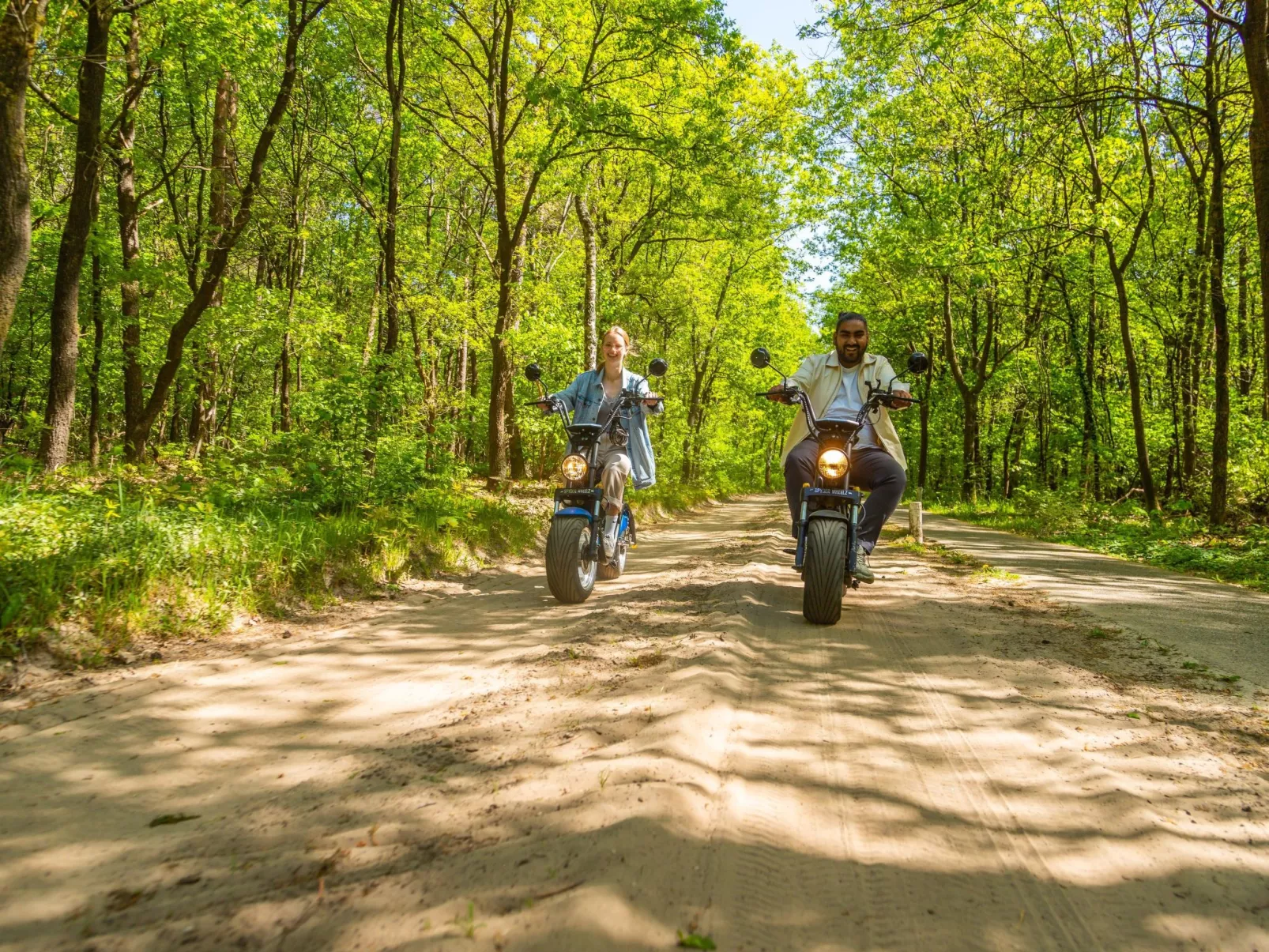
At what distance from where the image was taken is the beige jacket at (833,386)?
18.1 feet

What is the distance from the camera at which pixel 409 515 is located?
718 centimetres

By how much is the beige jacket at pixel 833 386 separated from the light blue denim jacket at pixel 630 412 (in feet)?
4.57

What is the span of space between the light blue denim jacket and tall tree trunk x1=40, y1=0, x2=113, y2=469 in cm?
694

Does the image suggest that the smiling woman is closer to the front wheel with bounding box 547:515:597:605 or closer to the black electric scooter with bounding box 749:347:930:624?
the front wheel with bounding box 547:515:597:605

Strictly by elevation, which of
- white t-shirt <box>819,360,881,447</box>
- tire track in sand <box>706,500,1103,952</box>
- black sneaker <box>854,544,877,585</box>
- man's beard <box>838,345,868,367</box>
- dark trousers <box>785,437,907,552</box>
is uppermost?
man's beard <box>838,345,868,367</box>

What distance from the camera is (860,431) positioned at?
5.47 meters

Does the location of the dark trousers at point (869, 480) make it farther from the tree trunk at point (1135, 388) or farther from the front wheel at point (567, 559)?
the tree trunk at point (1135, 388)

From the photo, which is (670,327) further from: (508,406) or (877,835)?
(877,835)

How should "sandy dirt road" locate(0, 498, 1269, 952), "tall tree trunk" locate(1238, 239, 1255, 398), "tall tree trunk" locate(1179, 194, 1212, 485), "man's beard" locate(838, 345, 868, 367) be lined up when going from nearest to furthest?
1. "sandy dirt road" locate(0, 498, 1269, 952)
2. "man's beard" locate(838, 345, 868, 367)
3. "tall tree trunk" locate(1179, 194, 1212, 485)
4. "tall tree trunk" locate(1238, 239, 1255, 398)

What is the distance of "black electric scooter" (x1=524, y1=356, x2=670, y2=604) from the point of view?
550 centimetres

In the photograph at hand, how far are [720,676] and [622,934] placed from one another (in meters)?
1.80

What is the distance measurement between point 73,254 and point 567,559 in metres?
8.35

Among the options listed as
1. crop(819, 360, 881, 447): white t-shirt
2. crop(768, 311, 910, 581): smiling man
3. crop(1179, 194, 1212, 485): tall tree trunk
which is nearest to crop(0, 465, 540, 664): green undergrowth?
crop(768, 311, 910, 581): smiling man

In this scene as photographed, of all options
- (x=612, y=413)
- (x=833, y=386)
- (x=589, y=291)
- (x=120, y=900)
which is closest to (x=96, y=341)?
(x=589, y=291)
